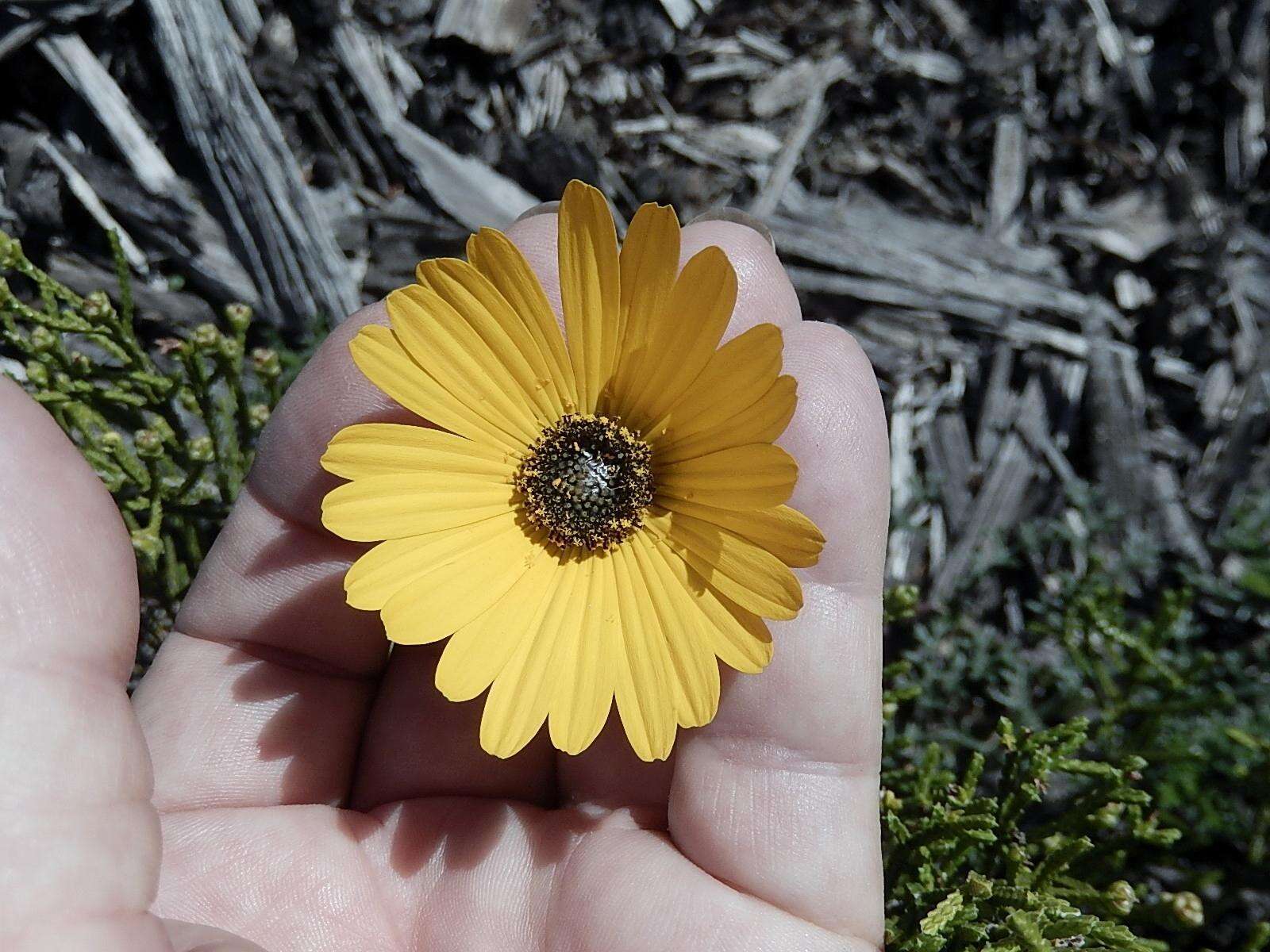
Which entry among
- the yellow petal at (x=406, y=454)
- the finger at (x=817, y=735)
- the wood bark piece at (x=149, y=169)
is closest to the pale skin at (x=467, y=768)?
the finger at (x=817, y=735)

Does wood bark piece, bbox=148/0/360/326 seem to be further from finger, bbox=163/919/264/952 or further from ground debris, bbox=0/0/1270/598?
finger, bbox=163/919/264/952

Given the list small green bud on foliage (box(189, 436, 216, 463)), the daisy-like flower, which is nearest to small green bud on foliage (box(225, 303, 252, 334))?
small green bud on foliage (box(189, 436, 216, 463))

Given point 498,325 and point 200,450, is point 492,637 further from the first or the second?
point 200,450

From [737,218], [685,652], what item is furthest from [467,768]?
[737,218]

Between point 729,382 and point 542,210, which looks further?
point 542,210

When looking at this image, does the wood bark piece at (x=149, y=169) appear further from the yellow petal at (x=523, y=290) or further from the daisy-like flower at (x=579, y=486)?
the yellow petal at (x=523, y=290)
